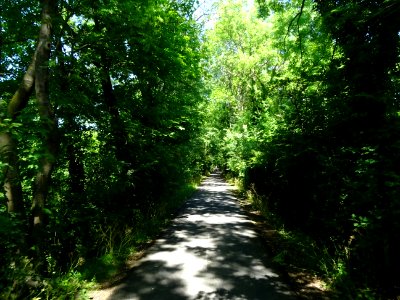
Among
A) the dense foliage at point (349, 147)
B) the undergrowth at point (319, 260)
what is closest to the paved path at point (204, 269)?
the undergrowth at point (319, 260)

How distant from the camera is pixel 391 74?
610 cm

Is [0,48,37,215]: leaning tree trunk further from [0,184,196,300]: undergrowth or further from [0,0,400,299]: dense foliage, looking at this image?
[0,184,196,300]: undergrowth

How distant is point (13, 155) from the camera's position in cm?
447

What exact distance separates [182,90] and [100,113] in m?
6.44

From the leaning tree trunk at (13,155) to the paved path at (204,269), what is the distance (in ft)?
7.79

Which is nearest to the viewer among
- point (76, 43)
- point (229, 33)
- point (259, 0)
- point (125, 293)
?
point (125, 293)

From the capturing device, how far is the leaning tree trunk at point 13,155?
4305 mm

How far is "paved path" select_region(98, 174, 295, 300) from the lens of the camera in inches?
206

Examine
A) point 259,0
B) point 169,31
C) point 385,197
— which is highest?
point 259,0

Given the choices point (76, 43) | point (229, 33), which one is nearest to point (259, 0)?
point (76, 43)

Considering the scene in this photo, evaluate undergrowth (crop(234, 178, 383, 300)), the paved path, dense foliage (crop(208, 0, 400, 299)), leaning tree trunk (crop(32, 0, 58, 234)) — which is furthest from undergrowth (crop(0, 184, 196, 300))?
dense foliage (crop(208, 0, 400, 299))

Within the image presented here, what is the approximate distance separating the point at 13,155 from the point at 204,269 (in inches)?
175

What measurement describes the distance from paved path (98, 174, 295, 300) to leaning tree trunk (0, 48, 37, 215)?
238cm

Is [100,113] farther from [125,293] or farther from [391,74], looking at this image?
[391,74]
